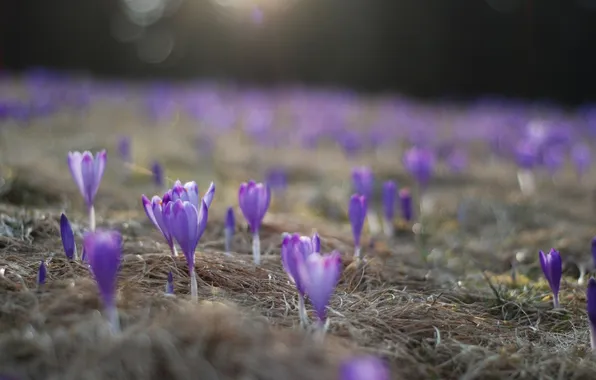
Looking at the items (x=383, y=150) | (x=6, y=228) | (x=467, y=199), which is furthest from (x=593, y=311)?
(x=383, y=150)

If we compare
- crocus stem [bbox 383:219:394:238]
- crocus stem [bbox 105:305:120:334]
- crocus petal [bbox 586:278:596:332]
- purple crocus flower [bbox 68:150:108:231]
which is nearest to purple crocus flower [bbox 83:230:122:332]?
crocus stem [bbox 105:305:120:334]

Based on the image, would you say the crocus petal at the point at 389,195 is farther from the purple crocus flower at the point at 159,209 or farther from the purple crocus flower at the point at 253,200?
the purple crocus flower at the point at 159,209

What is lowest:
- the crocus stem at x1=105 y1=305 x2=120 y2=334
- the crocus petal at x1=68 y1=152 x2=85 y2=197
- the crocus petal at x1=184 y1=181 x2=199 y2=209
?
the crocus stem at x1=105 y1=305 x2=120 y2=334

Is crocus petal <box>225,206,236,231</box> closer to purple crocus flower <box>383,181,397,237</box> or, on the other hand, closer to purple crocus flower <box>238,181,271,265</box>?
purple crocus flower <box>238,181,271,265</box>

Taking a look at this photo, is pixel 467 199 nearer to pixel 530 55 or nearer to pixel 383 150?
pixel 383 150

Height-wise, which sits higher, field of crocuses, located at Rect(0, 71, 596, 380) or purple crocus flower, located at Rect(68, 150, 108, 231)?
purple crocus flower, located at Rect(68, 150, 108, 231)
